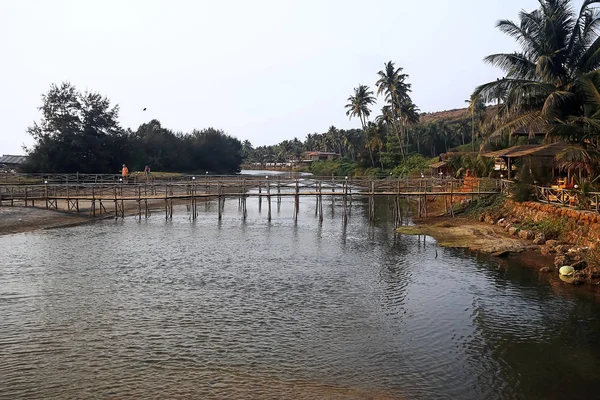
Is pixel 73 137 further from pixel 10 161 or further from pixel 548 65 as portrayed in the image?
pixel 548 65

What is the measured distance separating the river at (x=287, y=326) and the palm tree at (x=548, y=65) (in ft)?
29.3

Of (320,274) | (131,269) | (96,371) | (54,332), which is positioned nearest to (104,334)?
(54,332)

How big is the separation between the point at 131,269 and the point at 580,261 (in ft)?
57.1

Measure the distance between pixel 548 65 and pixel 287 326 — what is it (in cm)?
2090

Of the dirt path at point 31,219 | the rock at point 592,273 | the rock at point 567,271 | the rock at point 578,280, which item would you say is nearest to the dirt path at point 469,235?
the rock at point 567,271

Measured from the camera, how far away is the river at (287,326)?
1048 cm

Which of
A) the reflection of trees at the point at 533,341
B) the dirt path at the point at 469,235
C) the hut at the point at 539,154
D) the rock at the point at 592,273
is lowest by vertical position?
the reflection of trees at the point at 533,341

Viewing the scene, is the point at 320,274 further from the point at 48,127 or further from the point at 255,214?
the point at 48,127

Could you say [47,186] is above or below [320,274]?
above

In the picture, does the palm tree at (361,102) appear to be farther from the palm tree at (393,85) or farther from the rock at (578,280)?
the rock at (578,280)

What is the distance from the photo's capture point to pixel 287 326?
13781 mm

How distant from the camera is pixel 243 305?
15602 millimetres

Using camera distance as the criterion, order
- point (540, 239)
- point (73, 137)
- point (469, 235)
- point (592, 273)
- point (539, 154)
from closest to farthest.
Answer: point (592, 273) < point (540, 239) < point (469, 235) < point (539, 154) < point (73, 137)

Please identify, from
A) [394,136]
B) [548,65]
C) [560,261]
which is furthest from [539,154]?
[394,136]
